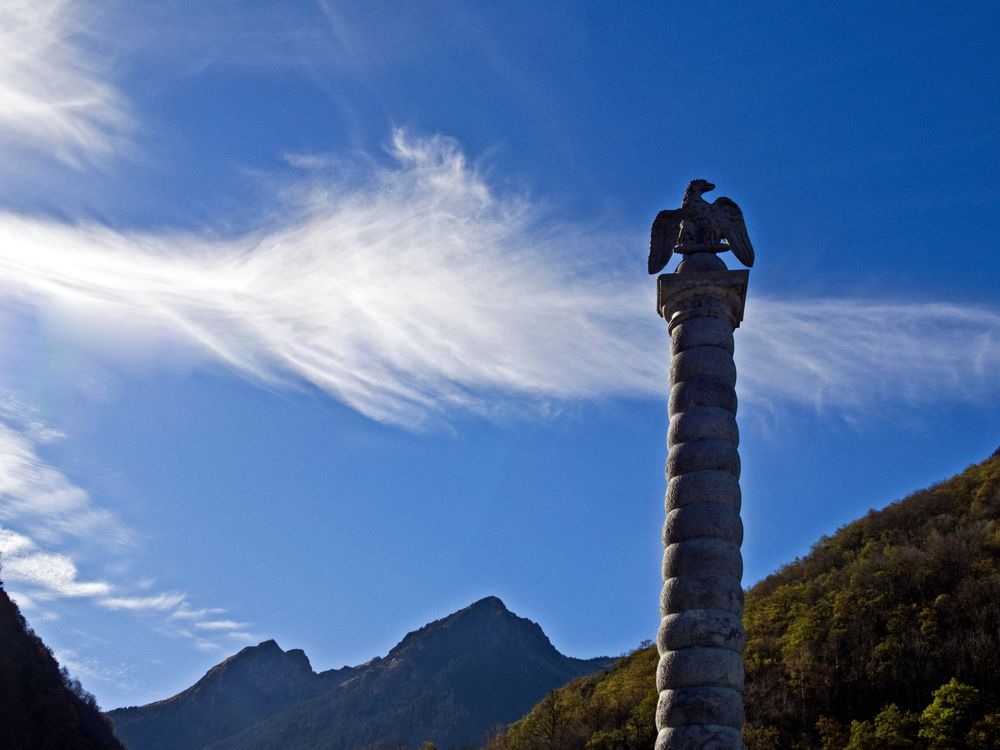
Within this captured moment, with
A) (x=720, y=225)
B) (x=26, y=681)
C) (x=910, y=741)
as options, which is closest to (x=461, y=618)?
(x=26, y=681)

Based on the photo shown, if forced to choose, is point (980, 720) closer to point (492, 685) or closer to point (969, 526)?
point (969, 526)

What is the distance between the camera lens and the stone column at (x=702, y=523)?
39.5 feet

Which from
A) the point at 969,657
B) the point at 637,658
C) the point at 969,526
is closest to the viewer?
the point at 969,657

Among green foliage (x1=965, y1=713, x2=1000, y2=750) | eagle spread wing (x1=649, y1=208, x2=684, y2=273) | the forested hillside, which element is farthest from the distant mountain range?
eagle spread wing (x1=649, y1=208, x2=684, y2=273)

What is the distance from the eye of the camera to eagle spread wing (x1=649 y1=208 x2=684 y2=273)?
A: 1600 cm

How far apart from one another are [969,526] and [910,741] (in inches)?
569

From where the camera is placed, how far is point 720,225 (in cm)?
1563

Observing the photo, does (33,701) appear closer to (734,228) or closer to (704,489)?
(734,228)

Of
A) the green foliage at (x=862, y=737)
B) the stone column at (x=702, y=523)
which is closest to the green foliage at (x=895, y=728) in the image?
the green foliage at (x=862, y=737)

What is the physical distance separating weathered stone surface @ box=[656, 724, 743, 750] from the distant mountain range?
2968 inches

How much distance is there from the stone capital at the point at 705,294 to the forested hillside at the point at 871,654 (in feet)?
57.4

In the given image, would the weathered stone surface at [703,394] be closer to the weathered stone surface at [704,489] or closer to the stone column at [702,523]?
the stone column at [702,523]

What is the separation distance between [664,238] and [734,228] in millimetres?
994

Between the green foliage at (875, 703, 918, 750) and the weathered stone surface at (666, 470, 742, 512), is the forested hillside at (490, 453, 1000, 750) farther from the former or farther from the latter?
the weathered stone surface at (666, 470, 742, 512)
